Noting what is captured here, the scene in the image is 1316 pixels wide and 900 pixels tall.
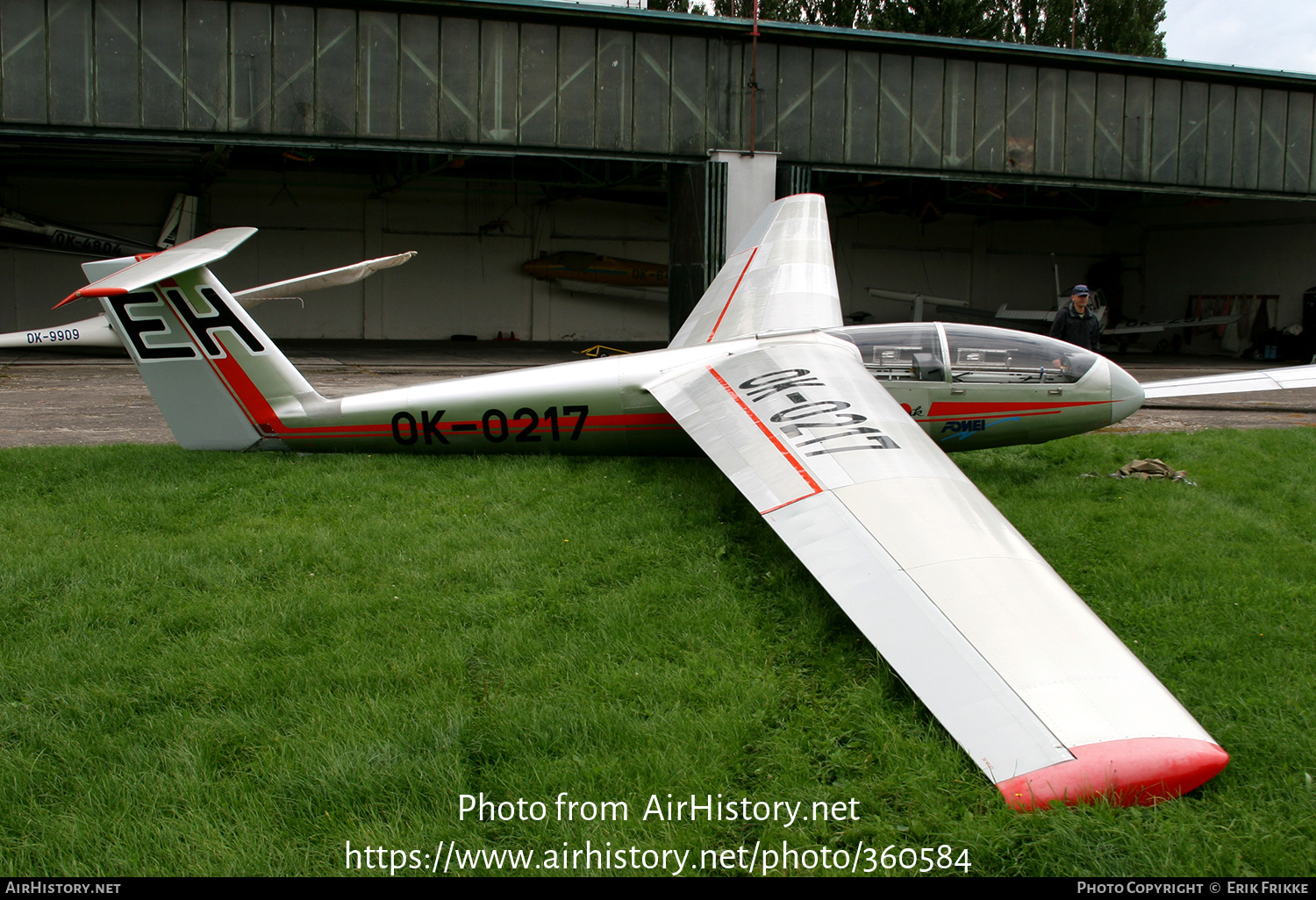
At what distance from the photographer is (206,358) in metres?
8.31

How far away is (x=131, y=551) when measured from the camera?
629cm

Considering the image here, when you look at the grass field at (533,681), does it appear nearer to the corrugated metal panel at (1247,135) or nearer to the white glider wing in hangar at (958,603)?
the white glider wing in hangar at (958,603)

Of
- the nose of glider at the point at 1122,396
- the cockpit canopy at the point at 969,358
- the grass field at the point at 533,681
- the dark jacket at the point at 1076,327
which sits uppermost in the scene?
the dark jacket at the point at 1076,327

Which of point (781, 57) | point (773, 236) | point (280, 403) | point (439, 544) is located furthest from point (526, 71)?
point (439, 544)

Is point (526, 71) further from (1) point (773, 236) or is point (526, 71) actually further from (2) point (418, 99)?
(1) point (773, 236)

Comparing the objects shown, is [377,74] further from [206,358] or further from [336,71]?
[206,358]

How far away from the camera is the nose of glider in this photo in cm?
862

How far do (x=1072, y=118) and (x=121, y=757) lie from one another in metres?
23.0

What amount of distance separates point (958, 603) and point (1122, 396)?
5897 mm

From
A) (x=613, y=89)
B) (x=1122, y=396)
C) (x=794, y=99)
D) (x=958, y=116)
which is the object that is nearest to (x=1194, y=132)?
(x=958, y=116)

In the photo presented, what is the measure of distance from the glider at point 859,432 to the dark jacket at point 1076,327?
2.65 meters

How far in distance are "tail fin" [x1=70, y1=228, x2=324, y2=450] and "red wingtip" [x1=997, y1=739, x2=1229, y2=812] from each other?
23.8 ft

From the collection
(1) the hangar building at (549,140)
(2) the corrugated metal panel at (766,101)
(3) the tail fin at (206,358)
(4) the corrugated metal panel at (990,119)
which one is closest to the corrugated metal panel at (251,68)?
(1) the hangar building at (549,140)

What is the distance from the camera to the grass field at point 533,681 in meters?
3.26
